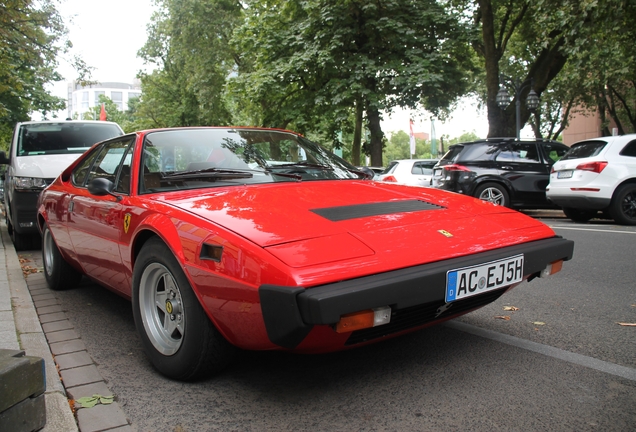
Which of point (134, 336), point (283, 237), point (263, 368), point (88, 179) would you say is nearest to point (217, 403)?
point (263, 368)

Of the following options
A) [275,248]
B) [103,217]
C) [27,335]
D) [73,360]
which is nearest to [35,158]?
[103,217]

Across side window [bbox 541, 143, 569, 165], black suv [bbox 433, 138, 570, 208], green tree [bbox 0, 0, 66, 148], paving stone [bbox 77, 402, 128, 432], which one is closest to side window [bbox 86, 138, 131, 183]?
paving stone [bbox 77, 402, 128, 432]

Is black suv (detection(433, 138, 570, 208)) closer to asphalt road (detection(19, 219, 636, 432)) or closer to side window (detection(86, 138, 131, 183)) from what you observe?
asphalt road (detection(19, 219, 636, 432))

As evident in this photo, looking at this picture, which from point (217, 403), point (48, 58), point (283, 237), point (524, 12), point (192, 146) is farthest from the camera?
point (524, 12)

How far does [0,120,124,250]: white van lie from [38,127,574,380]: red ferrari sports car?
422 cm

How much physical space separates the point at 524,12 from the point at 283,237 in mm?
20561

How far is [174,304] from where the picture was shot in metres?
2.88

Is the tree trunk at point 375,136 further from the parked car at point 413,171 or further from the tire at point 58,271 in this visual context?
the tire at point 58,271

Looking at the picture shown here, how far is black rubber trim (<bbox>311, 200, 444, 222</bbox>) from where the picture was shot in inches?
109

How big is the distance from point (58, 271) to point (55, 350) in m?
1.85

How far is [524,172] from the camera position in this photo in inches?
465

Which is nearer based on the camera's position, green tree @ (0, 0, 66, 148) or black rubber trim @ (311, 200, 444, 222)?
black rubber trim @ (311, 200, 444, 222)

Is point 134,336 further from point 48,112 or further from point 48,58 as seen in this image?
point 48,112

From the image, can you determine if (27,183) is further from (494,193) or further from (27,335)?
(494,193)
